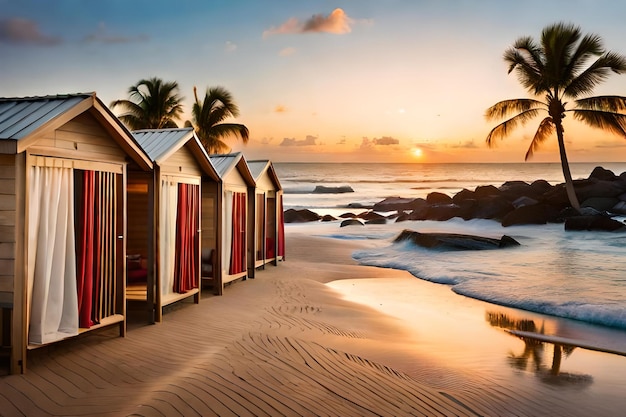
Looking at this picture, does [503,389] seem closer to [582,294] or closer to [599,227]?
[582,294]

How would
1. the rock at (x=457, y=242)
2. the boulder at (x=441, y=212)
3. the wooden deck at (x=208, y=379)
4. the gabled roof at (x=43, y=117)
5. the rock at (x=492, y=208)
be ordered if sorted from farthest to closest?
the boulder at (x=441, y=212)
the rock at (x=492, y=208)
the rock at (x=457, y=242)
the gabled roof at (x=43, y=117)
the wooden deck at (x=208, y=379)

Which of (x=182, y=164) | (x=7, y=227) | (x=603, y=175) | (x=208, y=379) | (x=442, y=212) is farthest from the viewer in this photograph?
(x=603, y=175)

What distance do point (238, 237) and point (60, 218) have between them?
6.67m

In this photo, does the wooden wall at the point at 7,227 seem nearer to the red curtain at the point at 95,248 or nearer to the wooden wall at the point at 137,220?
the red curtain at the point at 95,248

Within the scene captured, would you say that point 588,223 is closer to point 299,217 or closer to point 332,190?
point 299,217

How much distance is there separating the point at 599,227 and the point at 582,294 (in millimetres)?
17705

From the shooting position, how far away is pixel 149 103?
1145 inches

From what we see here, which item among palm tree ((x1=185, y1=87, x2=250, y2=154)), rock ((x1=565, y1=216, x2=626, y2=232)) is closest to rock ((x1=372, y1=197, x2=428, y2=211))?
rock ((x1=565, y1=216, x2=626, y2=232))

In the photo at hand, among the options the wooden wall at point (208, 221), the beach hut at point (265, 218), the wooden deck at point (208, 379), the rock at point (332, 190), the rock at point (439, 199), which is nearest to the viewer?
the wooden deck at point (208, 379)

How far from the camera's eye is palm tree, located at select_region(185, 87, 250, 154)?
29438 mm

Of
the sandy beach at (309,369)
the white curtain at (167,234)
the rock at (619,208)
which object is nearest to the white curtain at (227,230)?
the sandy beach at (309,369)

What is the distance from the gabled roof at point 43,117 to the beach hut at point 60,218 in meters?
0.01

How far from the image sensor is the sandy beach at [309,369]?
5.04 meters

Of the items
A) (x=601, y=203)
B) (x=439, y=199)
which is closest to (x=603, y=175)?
(x=601, y=203)
